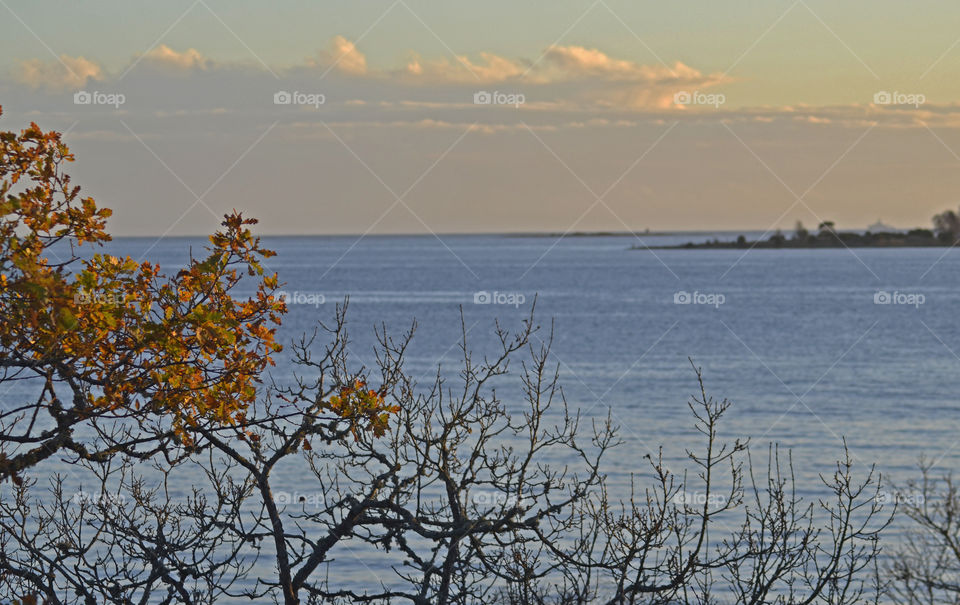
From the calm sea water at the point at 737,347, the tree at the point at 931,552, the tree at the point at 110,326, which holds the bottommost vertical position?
the tree at the point at 931,552

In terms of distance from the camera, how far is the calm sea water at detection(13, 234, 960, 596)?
106 ft

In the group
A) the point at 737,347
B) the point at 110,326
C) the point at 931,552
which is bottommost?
the point at 931,552

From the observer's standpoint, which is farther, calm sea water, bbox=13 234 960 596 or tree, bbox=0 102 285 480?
calm sea water, bbox=13 234 960 596

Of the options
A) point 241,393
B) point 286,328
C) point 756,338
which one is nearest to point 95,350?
point 241,393

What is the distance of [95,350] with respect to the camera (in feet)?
23.1

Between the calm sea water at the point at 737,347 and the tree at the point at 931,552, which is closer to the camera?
the tree at the point at 931,552

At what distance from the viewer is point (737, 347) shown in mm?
64125

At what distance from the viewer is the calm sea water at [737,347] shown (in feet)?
106

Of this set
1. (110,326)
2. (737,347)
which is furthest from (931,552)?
(737,347)

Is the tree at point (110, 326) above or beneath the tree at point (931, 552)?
above

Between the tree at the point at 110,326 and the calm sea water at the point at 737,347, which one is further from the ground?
the calm sea water at the point at 737,347

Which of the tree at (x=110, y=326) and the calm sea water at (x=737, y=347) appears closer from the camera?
the tree at (x=110, y=326)

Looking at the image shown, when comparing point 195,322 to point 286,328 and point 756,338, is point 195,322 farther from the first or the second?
point 286,328

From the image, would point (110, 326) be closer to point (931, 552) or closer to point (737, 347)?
point (931, 552)
